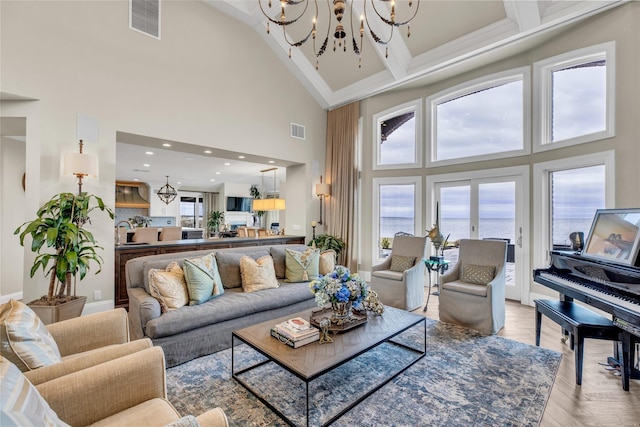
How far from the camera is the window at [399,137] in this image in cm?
559

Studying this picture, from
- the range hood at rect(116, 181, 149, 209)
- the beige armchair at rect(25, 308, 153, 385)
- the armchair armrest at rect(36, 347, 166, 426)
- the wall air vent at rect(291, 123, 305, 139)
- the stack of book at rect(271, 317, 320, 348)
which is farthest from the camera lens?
the range hood at rect(116, 181, 149, 209)

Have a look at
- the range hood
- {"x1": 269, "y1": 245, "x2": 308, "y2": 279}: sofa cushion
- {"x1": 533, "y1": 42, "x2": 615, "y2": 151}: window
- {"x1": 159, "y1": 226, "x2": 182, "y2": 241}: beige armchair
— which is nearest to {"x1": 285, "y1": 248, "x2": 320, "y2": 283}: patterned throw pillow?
{"x1": 269, "y1": 245, "x2": 308, "y2": 279}: sofa cushion

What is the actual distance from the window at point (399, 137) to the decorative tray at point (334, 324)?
3795 millimetres

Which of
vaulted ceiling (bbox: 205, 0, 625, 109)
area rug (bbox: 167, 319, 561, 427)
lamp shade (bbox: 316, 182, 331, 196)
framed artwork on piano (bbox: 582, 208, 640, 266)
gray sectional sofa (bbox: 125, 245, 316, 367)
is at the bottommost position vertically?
area rug (bbox: 167, 319, 561, 427)

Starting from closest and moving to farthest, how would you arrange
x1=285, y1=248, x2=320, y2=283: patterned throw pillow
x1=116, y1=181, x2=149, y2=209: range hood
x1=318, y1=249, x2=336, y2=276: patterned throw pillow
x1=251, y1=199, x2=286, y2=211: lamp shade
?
x1=285, y1=248, x2=320, y2=283: patterned throw pillow → x1=318, y1=249, x2=336, y2=276: patterned throw pillow → x1=251, y1=199, x2=286, y2=211: lamp shade → x1=116, y1=181, x2=149, y2=209: range hood

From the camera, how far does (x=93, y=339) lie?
1.91 metres

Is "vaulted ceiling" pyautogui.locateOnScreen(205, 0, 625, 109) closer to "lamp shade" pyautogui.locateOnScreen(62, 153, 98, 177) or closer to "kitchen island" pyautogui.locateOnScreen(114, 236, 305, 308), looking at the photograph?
"lamp shade" pyautogui.locateOnScreen(62, 153, 98, 177)

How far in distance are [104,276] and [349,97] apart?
5.30m

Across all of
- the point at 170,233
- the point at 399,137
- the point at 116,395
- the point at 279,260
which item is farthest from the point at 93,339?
the point at 399,137

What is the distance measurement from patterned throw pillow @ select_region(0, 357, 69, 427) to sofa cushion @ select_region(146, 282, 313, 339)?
1.63 m

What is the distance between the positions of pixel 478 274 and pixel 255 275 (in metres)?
2.72

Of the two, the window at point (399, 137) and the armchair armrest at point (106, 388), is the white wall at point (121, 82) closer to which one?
the window at point (399, 137)

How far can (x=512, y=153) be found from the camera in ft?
14.6

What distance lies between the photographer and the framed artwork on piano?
91.5 inches
